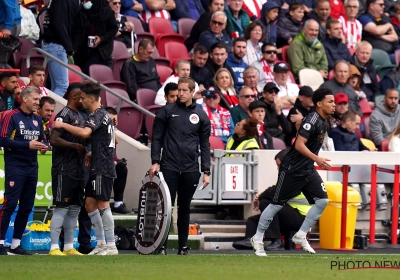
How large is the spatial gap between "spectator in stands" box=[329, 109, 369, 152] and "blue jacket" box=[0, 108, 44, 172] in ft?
23.6

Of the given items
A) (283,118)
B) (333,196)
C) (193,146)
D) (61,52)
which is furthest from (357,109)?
(193,146)

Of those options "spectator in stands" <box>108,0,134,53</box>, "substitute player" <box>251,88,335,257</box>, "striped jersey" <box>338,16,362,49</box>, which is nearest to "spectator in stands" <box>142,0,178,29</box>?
"spectator in stands" <box>108,0,134,53</box>

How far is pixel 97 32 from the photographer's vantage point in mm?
18062

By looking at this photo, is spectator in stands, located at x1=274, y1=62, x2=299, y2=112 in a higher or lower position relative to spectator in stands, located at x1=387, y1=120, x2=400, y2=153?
higher

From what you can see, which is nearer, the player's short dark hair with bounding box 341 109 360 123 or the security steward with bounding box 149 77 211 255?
the security steward with bounding box 149 77 211 255

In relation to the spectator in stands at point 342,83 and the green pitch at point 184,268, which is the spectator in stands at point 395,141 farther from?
the green pitch at point 184,268

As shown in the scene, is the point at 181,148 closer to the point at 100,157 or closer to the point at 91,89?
the point at 100,157

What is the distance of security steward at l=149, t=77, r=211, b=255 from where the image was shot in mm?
13016

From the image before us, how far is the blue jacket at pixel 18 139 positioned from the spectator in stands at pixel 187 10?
27.8 feet

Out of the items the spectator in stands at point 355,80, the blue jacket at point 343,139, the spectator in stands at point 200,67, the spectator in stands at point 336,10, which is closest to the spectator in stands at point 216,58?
the spectator in stands at point 200,67

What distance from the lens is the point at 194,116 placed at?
13086 millimetres

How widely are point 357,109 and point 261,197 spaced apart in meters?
5.36

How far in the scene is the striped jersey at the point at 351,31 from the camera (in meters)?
23.2

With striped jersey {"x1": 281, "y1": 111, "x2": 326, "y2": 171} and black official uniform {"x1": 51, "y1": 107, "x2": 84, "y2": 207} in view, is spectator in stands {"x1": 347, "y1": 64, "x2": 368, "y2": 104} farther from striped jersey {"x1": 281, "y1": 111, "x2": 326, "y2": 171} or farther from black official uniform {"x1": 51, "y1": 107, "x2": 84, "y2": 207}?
black official uniform {"x1": 51, "y1": 107, "x2": 84, "y2": 207}
